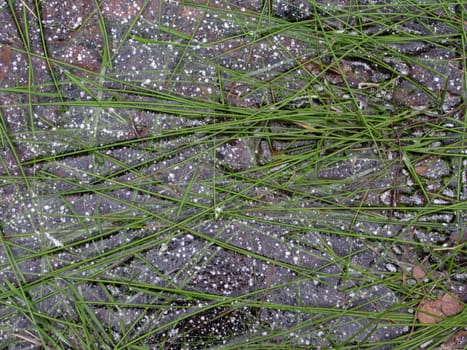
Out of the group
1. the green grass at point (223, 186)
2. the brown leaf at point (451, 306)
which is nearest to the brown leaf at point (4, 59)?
the green grass at point (223, 186)

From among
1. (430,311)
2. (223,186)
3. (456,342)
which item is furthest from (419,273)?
(223,186)

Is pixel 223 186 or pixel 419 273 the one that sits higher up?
pixel 223 186

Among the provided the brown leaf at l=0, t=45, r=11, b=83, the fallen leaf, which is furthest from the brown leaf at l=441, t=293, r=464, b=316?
the brown leaf at l=0, t=45, r=11, b=83

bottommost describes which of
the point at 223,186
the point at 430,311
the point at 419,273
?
the point at 430,311

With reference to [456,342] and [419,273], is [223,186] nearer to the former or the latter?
[419,273]

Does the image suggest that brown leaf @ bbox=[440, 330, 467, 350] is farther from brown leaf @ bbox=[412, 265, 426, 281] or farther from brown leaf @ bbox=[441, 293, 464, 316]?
brown leaf @ bbox=[412, 265, 426, 281]

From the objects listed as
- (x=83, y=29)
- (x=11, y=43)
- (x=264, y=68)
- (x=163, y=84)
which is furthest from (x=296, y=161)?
(x=11, y=43)

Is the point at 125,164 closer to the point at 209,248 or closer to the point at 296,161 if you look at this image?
the point at 209,248
